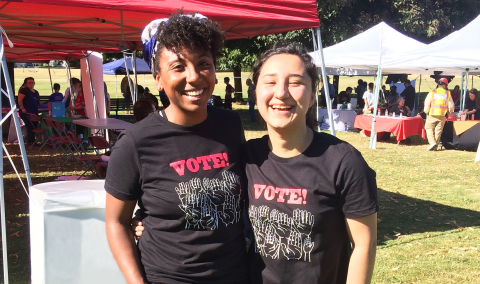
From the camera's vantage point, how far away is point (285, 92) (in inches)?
67.0

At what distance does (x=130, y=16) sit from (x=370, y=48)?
344 inches

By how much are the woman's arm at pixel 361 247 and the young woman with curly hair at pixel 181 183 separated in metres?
0.40

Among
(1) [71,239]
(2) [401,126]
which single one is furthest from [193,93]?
(2) [401,126]

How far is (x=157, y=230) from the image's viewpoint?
1752mm

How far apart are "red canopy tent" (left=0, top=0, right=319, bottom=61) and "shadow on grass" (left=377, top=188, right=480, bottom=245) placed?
278cm

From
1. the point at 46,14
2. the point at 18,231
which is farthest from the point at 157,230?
the point at 46,14

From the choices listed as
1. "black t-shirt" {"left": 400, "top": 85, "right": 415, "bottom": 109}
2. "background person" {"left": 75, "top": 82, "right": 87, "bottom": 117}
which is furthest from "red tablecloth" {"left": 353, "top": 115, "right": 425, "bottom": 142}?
"background person" {"left": 75, "top": 82, "right": 87, "bottom": 117}

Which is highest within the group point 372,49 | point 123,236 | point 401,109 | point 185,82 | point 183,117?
point 372,49

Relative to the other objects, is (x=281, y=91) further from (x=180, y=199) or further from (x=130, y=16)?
(x=130, y=16)

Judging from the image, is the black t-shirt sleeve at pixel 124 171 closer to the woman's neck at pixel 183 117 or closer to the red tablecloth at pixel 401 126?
the woman's neck at pixel 183 117

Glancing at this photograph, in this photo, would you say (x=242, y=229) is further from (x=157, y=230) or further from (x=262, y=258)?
(x=157, y=230)

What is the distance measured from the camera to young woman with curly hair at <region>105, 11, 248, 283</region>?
172 centimetres

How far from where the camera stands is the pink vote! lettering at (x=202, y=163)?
5.68 feet

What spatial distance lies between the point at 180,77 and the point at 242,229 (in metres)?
0.62
